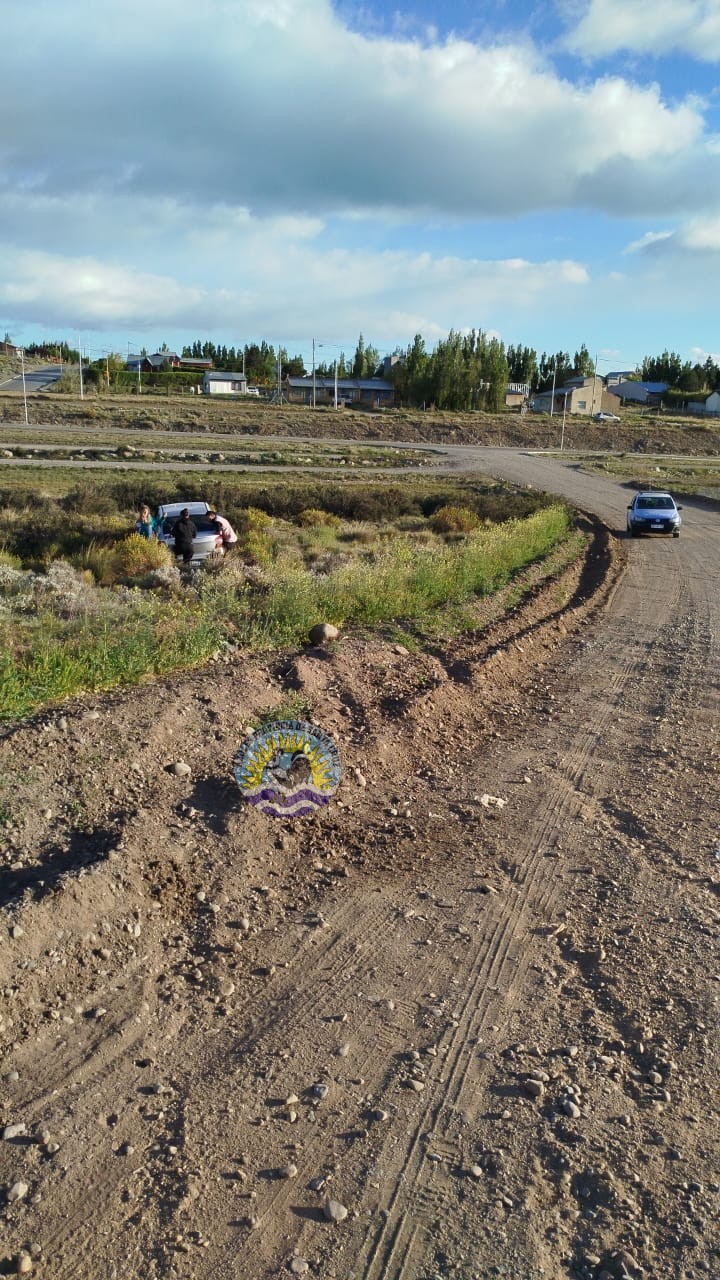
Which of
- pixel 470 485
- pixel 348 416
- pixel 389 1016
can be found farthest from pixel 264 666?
pixel 348 416

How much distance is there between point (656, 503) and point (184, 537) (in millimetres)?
16479

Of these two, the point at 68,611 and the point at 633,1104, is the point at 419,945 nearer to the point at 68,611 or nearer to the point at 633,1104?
the point at 633,1104

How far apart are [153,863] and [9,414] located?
8927cm

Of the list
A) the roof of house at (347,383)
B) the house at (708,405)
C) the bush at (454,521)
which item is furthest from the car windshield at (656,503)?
the house at (708,405)

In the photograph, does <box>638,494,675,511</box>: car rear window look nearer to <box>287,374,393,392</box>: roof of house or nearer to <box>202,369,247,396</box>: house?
<box>287,374,393,392</box>: roof of house

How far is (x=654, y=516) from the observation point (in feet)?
94.6

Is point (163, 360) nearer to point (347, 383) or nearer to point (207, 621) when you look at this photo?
point (347, 383)

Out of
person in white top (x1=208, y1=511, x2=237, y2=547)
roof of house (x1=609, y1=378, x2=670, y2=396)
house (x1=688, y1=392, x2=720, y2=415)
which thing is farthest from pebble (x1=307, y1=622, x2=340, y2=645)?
roof of house (x1=609, y1=378, x2=670, y2=396)

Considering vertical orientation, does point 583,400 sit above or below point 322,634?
above

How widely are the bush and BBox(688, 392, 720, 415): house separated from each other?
377ft

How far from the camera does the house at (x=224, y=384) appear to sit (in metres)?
140

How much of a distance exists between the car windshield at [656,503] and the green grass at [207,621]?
14.7m

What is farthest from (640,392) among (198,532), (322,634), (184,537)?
(322,634)

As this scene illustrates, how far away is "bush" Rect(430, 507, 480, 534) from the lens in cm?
3126
